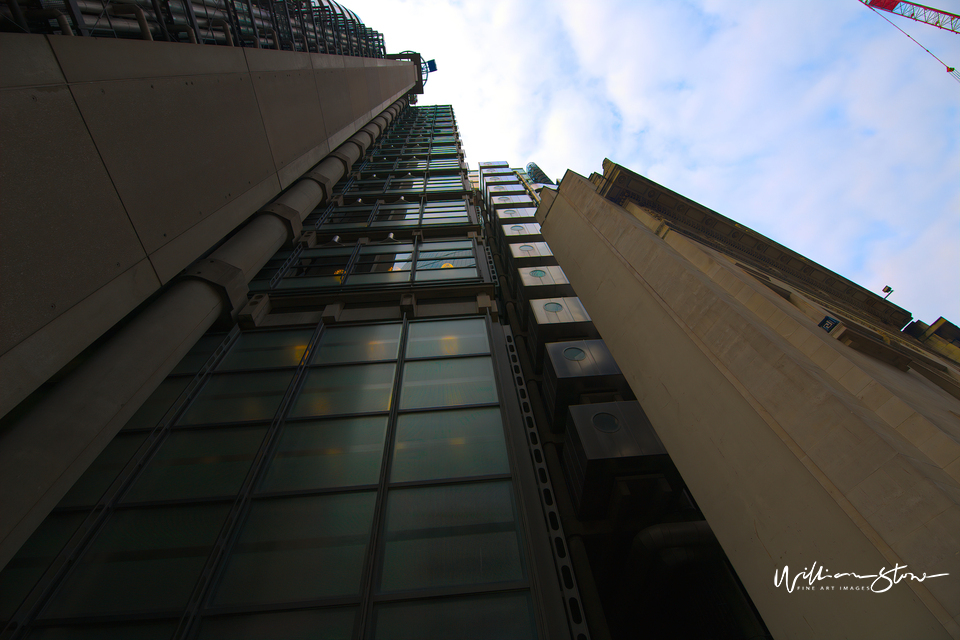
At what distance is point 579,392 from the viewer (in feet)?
34.9

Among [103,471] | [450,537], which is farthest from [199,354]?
[450,537]

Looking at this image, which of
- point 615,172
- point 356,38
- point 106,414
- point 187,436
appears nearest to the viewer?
point 106,414

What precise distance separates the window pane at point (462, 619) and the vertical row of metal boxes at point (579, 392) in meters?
3.61

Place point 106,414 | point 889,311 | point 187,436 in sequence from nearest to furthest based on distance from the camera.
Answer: point 106,414 → point 187,436 → point 889,311

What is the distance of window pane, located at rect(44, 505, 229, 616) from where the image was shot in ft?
17.3

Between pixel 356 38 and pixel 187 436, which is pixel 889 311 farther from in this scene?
pixel 356 38

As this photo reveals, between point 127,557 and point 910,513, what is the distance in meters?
10.7

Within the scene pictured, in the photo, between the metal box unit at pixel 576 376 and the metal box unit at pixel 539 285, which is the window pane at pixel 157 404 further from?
the metal box unit at pixel 539 285

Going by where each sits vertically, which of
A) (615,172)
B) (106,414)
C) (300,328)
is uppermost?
(615,172)

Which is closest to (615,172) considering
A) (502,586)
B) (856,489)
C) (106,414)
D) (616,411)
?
(616,411)

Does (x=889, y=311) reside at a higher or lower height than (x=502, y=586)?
higher

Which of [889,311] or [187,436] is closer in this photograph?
[187,436]

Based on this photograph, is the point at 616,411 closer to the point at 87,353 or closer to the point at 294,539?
the point at 294,539

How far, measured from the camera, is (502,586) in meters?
5.42
